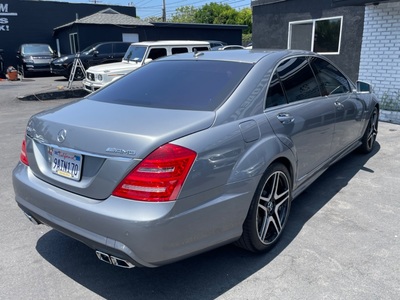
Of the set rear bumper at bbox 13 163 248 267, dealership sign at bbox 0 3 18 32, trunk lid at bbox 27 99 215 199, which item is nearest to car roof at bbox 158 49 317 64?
trunk lid at bbox 27 99 215 199

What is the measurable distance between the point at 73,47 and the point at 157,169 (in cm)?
2285

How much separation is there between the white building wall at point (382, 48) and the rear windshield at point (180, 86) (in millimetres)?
6766

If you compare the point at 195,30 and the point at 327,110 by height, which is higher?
the point at 195,30

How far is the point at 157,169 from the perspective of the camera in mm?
2170

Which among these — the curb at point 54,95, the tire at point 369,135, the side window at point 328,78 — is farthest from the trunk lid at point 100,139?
the curb at point 54,95

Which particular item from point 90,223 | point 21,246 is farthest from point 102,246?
point 21,246

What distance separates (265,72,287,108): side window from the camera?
3061 mm

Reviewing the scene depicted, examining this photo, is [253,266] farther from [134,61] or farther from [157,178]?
[134,61]

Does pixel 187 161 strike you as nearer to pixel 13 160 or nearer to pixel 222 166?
pixel 222 166

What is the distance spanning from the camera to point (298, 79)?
3.62 meters

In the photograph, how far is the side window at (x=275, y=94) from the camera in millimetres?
3061

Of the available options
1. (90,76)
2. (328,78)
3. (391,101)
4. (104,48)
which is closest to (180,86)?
(328,78)

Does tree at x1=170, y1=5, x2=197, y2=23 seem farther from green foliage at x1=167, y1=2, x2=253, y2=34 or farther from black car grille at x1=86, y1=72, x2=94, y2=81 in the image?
black car grille at x1=86, y1=72, x2=94, y2=81

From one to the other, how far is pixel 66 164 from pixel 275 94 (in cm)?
180
